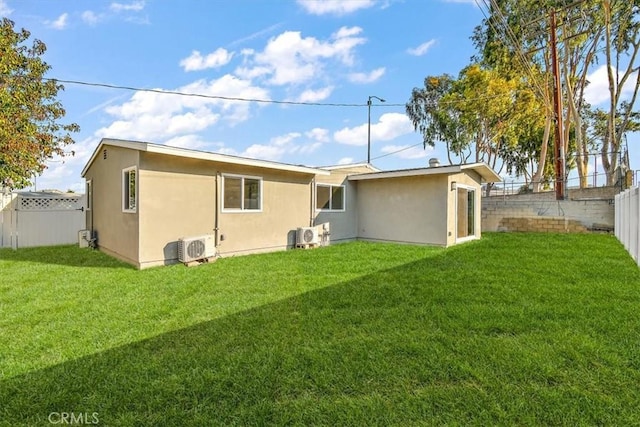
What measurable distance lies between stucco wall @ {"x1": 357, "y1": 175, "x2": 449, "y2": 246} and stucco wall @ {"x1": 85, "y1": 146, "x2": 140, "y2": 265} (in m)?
7.13

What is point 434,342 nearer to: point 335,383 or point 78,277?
point 335,383

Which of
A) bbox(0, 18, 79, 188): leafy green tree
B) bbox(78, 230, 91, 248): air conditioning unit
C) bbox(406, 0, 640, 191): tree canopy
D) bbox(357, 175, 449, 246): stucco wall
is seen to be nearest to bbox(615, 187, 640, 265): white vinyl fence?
bbox(357, 175, 449, 246): stucco wall

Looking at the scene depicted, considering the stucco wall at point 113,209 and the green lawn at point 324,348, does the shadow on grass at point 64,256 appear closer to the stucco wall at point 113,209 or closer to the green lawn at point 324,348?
the stucco wall at point 113,209

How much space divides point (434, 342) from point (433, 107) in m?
22.8

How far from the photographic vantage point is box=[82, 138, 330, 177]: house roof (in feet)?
21.6

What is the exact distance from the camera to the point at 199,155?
7301 mm

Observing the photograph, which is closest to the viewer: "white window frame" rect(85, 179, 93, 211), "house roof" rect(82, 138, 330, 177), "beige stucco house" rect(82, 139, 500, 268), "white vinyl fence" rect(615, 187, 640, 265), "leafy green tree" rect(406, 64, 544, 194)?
"white vinyl fence" rect(615, 187, 640, 265)

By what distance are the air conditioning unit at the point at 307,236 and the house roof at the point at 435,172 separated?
2.59 m

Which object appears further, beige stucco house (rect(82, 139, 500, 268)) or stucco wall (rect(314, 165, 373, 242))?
stucco wall (rect(314, 165, 373, 242))

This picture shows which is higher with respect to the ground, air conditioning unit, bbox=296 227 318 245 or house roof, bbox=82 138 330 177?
house roof, bbox=82 138 330 177

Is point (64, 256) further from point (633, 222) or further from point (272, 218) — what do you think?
point (633, 222)

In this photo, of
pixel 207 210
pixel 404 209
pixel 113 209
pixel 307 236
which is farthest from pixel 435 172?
pixel 113 209

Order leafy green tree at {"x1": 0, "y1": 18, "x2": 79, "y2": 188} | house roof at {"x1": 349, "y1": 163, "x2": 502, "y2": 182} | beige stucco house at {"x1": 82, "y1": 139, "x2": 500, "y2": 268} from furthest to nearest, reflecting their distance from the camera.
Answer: house roof at {"x1": 349, "y1": 163, "x2": 502, "y2": 182}
leafy green tree at {"x1": 0, "y1": 18, "x2": 79, "y2": 188}
beige stucco house at {"x1": 82, "y1": 139, "x2": 500, "y2": 268}

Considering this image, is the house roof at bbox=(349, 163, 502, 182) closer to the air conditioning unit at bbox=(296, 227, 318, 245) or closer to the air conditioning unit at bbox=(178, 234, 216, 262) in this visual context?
the air conditioning unit at bbox=(296, 227, 318, 245)
